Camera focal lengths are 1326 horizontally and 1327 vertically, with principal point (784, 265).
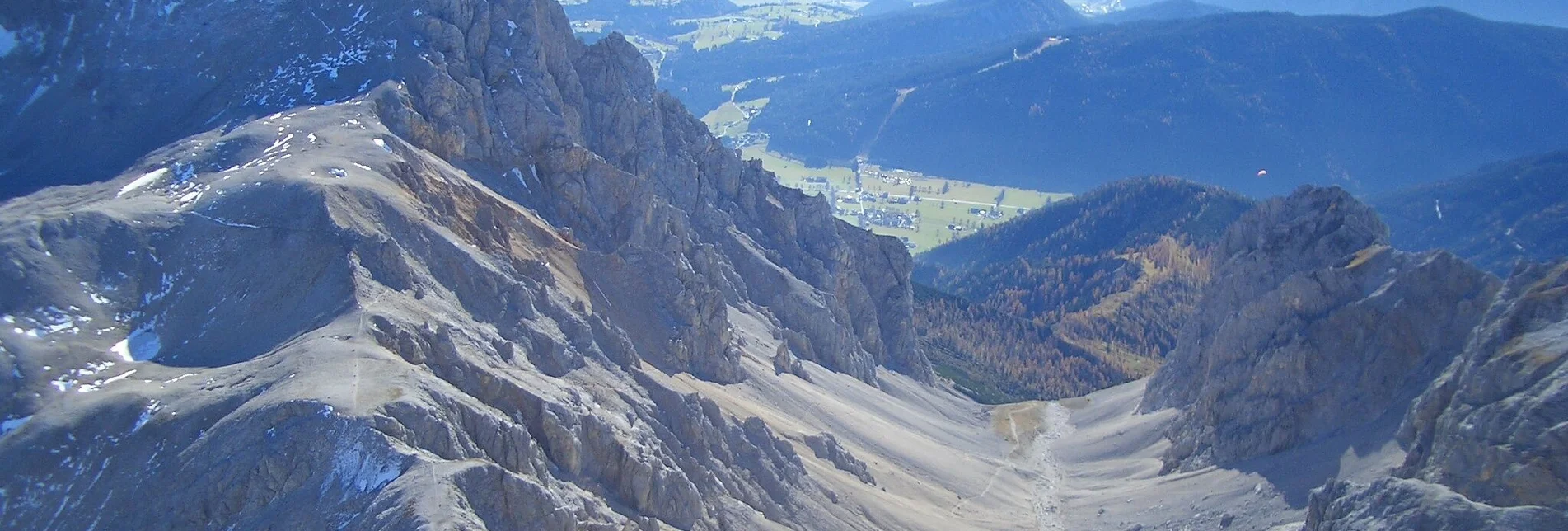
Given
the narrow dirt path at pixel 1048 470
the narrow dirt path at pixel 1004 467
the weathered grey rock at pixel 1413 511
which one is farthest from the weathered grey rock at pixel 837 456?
the weathered grey rock at pixel 1413 511

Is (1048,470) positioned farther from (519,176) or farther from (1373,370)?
(519,176)

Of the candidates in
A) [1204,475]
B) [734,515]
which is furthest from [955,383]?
[734,515]

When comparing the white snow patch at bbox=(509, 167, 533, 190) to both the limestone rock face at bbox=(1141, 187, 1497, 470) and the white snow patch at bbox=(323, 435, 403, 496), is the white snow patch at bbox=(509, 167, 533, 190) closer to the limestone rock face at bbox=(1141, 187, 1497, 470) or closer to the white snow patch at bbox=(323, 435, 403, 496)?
the white snow patch at bbox=(323, 435, 403, 496)

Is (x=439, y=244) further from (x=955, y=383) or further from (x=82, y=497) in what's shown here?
(x=955, y=383)

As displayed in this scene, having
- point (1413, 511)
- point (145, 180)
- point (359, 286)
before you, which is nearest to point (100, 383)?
point (359, 286)

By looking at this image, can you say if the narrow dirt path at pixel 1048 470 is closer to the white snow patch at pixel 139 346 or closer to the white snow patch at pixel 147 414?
the white snow patch at pixel 139 346

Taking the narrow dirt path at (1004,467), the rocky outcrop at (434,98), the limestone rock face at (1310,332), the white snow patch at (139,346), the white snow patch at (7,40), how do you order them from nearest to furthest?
the white snow patch at (139,346) < the rocky outcrop at (434,98) < the limestone rock face at (1310,332) < the white snow patch at (7,40) < the narrow dirt path at (1004,467)
